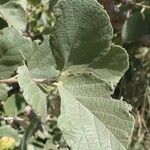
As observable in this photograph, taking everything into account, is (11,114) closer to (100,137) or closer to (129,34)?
(129,34)

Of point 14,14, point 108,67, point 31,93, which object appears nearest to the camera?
point 31,93

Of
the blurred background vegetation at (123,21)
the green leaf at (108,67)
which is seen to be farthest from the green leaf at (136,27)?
the green leaf at (108,67)

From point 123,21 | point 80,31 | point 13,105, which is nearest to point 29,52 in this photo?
point 80,31

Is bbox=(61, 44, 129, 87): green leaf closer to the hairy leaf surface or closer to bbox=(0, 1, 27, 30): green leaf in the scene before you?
the hairy leaf surface

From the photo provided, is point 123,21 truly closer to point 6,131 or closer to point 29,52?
point 6,131

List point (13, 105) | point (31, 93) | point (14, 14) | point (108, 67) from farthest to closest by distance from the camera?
point (13, 105) → point (14, 14) → point (108, 67) → point (31, 93)

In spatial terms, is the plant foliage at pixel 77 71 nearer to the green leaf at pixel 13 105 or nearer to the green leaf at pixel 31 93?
the green leaf at pixel 31 93

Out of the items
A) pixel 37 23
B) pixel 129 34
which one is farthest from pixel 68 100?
pixel 37 23
